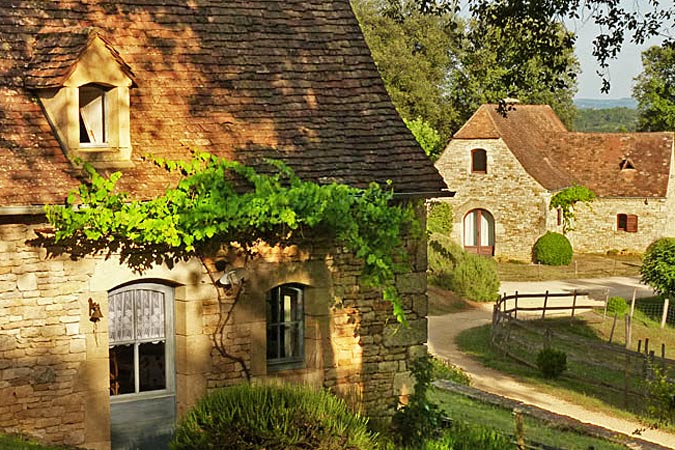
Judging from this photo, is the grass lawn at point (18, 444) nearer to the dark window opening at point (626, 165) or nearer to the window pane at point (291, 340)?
the window pane at point (291, 340)

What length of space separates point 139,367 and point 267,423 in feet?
10.7

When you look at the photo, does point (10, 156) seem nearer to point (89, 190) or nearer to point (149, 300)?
point (89, 190)

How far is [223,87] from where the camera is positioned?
13.0 m

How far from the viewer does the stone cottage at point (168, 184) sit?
36.7 ft

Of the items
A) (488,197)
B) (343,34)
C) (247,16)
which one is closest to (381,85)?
(343,34)

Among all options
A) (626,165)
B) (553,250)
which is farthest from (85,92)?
(626,165)

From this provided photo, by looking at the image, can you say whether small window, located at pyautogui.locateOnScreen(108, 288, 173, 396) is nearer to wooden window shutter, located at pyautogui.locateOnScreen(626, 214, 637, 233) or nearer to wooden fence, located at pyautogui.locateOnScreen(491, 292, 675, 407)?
wooden fence, located at pyautogui.locateOnScreen(491, 292, 675, 407)

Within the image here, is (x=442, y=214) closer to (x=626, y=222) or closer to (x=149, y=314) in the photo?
(x=626, y=222)

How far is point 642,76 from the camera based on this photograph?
65250 mm

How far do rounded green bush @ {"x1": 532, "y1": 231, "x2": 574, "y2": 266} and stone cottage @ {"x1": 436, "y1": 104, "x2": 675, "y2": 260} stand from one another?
1.94 ft

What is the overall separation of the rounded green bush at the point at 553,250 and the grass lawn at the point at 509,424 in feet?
76.3

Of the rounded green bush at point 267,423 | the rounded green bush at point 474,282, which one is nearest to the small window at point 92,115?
the rounded green bush at point 267,423

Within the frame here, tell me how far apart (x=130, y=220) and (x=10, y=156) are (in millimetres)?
1490

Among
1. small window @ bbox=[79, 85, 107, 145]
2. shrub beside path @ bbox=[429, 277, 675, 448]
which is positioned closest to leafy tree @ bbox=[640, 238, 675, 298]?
shrub beside path @ bbox=[429, 277, 675, 448]
